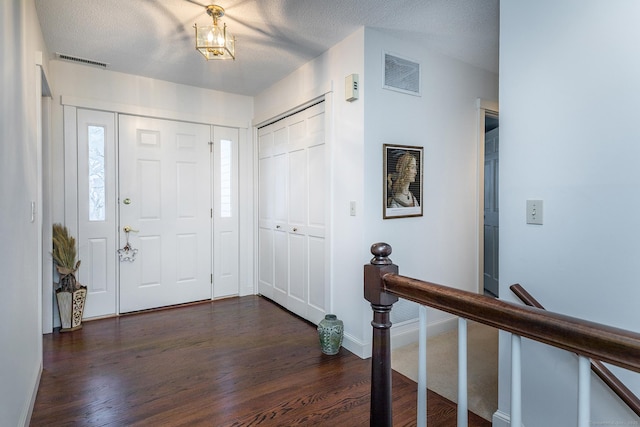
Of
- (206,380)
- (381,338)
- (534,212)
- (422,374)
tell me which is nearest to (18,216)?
(206,380)

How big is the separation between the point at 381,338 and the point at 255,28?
2.38 m

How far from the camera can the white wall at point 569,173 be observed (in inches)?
52.1

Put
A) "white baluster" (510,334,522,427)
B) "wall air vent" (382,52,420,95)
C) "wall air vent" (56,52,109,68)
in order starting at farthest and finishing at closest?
"wall air vent" (56,52,109,68)
"wall air vent" (382,52,420,95)
"white baluster" (510,334,522,427)

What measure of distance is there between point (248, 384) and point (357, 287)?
103 centimetres

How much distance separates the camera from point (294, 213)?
3494 millimetres

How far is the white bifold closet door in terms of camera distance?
3.13 meters

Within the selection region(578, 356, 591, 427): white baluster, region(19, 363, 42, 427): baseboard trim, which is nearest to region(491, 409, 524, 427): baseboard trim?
region(578, 356, 591, 427): white baluster

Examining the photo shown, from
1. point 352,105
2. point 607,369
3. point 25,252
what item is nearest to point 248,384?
point 25,252

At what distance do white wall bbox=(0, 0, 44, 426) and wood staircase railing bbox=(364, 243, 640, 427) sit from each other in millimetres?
1489

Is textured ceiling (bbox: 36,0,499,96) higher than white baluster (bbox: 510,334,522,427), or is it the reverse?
textured ceiling (bbox: 36,0,499,96)

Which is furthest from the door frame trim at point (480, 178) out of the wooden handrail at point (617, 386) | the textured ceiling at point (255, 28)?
the wooden handrail at point (617, 386)

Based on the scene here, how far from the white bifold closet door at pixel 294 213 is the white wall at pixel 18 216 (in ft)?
6.58

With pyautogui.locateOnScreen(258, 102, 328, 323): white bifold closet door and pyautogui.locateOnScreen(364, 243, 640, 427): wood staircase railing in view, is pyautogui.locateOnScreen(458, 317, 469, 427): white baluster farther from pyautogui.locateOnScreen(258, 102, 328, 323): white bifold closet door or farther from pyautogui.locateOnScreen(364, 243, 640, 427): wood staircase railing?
pyautogui.locateOnScreen(258, 102, 328, 323): white bifold closet door

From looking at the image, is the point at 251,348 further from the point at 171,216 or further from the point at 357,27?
the point at 357,27
